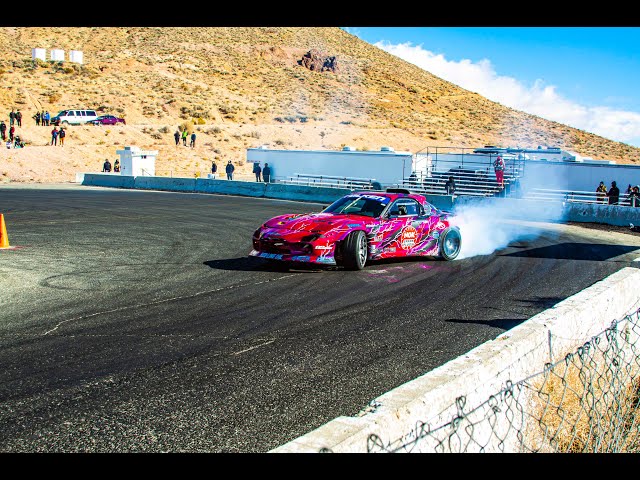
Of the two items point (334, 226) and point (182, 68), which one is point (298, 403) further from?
point (182, 68)

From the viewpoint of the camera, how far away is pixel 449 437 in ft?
13.4

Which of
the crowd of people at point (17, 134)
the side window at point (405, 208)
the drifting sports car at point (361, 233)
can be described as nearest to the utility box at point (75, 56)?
the crowd of people at point (17, 134)

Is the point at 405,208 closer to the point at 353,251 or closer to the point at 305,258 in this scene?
the point at 353,251

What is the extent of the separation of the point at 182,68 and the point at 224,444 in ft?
330

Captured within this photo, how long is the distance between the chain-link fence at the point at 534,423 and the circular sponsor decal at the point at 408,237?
728 cm

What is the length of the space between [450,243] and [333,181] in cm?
3031

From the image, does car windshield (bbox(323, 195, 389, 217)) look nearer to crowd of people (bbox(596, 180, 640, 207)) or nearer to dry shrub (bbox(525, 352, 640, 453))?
dry shrub (bbox(525, 352, 640, 453))

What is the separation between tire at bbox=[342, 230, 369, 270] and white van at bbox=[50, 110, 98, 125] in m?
57.8

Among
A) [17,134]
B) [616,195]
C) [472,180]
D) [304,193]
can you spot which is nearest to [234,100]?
[17,134]

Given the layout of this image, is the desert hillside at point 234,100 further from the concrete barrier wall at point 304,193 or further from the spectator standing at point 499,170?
the spectator standing at point 499,170

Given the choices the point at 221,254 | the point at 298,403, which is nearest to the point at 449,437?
the point at 298,403

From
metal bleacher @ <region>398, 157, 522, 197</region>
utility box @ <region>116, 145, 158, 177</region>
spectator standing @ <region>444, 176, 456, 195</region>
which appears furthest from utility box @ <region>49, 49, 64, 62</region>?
spectator standing @ <region>444, 176, 456, 195</region>

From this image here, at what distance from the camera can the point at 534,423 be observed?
216 inches

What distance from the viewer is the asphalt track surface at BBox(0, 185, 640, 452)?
618 centimetres
